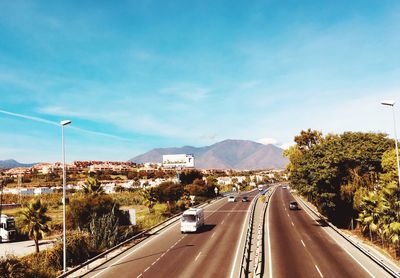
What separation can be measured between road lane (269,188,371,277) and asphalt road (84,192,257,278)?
142 inches

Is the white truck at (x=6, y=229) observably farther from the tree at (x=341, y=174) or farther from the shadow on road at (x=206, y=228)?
the tree at (x=341, y=174)

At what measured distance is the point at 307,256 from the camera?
26547 mm

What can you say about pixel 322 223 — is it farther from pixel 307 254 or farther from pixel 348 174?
pixel 307 254

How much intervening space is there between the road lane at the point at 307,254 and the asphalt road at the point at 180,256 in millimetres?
3601

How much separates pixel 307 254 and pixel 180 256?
9.95 meters

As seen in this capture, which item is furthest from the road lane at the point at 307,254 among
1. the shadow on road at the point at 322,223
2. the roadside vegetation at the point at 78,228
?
the roadside vegetation at the point at 78,228

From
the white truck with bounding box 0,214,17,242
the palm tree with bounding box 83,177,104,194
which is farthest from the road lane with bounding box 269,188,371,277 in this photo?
the white truck with bounding box 0,214,17,242

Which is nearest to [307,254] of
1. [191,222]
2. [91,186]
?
[191,222]

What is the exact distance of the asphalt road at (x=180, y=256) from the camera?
2325cm

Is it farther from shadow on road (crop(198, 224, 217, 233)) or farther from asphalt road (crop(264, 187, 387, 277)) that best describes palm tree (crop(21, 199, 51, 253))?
asphalt road (crop(264, 187, 387, 277))

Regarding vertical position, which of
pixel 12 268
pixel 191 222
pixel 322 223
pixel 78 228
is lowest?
pixel 322 223

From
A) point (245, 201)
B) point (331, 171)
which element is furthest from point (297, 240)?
point (245, 201)

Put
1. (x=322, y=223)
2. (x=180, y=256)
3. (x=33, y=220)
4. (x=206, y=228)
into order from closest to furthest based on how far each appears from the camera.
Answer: (x=180, y=256)
(x=33, y=220)
(x=206, y=228)
(x=322, y=223)

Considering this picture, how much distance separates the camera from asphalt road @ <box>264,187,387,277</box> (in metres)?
22.3
